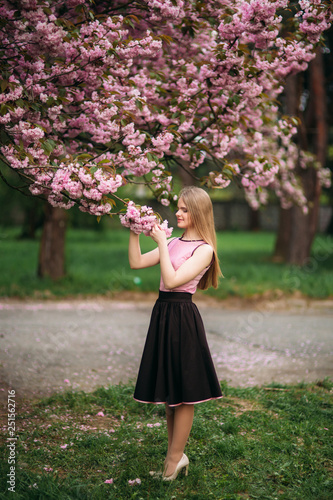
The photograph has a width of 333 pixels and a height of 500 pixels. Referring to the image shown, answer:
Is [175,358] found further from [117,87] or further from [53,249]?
[53,249]

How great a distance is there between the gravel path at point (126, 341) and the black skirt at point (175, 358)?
178cm

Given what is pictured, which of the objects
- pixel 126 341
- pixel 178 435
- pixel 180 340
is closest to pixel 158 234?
pixel 180 340

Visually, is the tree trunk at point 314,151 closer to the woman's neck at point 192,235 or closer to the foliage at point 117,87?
the foliage at point 117,87

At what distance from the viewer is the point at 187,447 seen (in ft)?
11.4

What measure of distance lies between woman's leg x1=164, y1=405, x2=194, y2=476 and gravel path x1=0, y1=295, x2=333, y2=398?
5.84 ft

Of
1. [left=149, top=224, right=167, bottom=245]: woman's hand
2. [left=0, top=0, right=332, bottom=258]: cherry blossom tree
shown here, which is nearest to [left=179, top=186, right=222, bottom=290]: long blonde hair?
[left=149, top=224, right=167, bottom=245]: woman's hand

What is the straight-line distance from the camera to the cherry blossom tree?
128 inches

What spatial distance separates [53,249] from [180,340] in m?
7.35

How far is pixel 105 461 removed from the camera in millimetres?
3266

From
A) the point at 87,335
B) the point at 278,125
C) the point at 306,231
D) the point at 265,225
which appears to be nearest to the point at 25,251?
the point at 306,231

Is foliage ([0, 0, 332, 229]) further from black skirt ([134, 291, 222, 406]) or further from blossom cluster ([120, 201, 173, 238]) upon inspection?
black skirt ([134, 291, 222, 406])

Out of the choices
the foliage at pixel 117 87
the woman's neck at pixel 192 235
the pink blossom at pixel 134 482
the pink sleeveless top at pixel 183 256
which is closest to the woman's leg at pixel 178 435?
the pink blossom at pixel 134 482

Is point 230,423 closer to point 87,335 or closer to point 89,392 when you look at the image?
point 89,392

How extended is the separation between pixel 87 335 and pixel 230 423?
3140 millimetres
